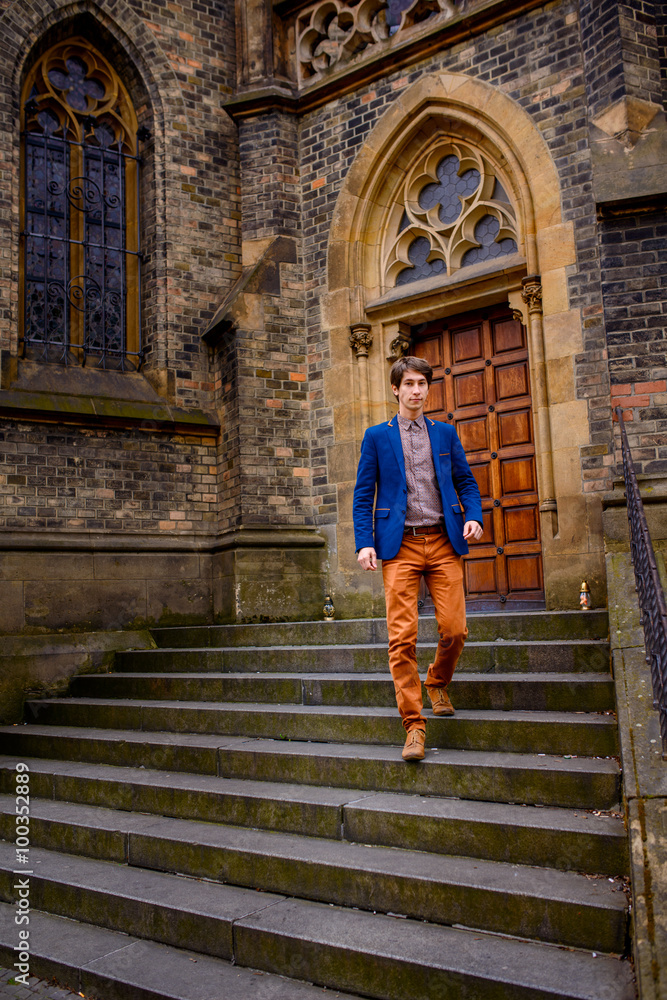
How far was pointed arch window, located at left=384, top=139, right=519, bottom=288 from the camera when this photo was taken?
8.86 m

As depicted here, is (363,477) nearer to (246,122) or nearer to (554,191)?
(554,191)

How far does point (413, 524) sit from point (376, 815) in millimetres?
1418

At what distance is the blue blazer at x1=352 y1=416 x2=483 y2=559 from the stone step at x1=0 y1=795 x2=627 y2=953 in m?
1.47

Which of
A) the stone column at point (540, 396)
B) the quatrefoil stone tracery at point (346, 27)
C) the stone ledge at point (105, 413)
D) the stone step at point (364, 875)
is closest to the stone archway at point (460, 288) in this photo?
the stone column at point (540, 396)

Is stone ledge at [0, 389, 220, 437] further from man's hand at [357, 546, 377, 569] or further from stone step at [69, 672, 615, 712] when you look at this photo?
man's hand at [357, 546, 377, 569]

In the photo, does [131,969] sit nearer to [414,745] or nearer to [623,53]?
[414,745]

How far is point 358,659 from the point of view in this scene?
Result: 6273mm

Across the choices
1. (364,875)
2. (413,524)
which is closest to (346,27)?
(413,524)

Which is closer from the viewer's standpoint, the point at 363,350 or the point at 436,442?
the point at 436,442

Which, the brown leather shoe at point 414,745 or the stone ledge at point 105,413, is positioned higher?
the stone ledge at point 105,413

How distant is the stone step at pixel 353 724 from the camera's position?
428 cm

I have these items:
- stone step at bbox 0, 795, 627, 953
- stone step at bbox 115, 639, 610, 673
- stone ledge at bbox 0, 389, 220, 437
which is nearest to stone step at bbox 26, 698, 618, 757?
stone step at bbox 115, 639, 610, 673

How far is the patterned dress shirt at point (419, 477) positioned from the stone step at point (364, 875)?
1.60m

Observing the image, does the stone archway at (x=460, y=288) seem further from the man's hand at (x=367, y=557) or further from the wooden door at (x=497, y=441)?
the man's hand at (x=367, y=557)
